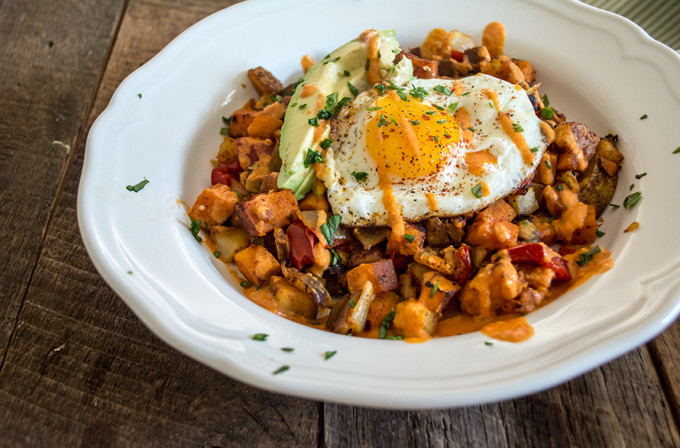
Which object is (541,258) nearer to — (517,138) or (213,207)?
(517,138)

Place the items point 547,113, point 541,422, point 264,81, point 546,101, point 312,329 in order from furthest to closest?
point 264,81 → point 546,101 → point 547,113 → point 312,329 → point 541,422

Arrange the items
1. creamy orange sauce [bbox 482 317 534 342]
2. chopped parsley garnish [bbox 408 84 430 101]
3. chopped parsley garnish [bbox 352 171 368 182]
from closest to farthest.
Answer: creamy orange sauce [bbox 482 317 534 342]
chopped parsley garnish [bbox 352 171 368 182]
chopped parsley garnish [bbox 408 84 430 101]

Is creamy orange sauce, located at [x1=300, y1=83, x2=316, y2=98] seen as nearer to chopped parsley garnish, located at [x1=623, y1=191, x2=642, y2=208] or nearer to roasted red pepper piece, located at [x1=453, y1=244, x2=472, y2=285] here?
roasted red pepper piece, located at [x1=453, y1=244, x2=472, y2=285]

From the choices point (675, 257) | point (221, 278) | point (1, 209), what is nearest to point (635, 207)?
point (675, 257)

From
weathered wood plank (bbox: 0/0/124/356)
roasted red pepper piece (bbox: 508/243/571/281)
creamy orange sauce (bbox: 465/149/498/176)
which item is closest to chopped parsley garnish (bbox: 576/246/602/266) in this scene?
roasted red pepper piece (bbox: 508/243/571/281)

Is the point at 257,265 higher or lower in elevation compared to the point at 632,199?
lower

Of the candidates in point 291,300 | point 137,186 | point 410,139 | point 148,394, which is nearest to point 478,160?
point 410,139

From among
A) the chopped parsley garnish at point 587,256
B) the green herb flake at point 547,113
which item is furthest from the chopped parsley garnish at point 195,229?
the green herb flake at point 547,113

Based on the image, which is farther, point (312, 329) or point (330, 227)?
point (330, 227)
